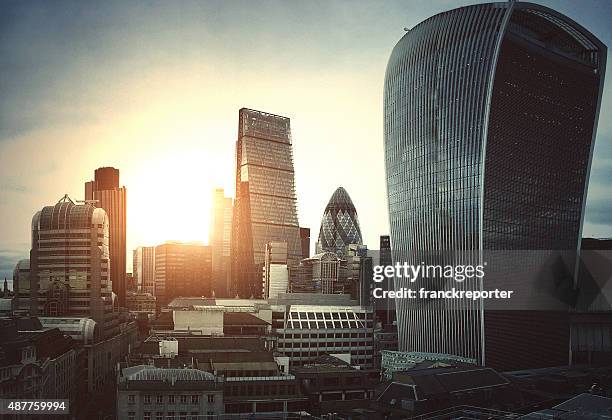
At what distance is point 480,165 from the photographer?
98625mm

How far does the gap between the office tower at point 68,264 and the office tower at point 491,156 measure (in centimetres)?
4856

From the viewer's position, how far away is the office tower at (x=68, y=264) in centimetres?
11281

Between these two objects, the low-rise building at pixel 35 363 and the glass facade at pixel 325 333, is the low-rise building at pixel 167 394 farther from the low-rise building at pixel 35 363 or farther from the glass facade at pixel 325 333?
the glass facade at pixel 325 333

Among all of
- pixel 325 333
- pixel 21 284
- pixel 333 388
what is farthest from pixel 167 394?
pixel 21 284

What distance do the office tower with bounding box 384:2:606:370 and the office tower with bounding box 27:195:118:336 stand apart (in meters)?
48.6

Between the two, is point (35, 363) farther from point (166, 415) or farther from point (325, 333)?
point (325, 333)

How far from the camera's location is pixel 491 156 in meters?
99.4

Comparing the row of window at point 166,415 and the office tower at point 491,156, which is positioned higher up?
the office tower at point 491,156

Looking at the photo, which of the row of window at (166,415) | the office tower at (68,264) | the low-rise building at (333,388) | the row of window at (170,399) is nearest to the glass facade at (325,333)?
the office tower at (68,264)

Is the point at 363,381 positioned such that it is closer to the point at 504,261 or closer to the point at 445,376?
the point at 445,376

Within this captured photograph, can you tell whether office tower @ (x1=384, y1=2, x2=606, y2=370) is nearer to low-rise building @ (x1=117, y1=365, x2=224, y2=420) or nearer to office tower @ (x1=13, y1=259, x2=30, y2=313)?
low-rise building @ (x1=117, y1=365, x2=224, y2=420)

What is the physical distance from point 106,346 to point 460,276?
181 feet

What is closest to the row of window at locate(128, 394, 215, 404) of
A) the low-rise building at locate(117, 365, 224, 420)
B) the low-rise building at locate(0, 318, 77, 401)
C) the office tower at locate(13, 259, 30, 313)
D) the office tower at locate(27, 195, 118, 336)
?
the low-rise building at locate(117, 365, 224, 420)

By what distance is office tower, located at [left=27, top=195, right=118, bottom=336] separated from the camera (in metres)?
113
